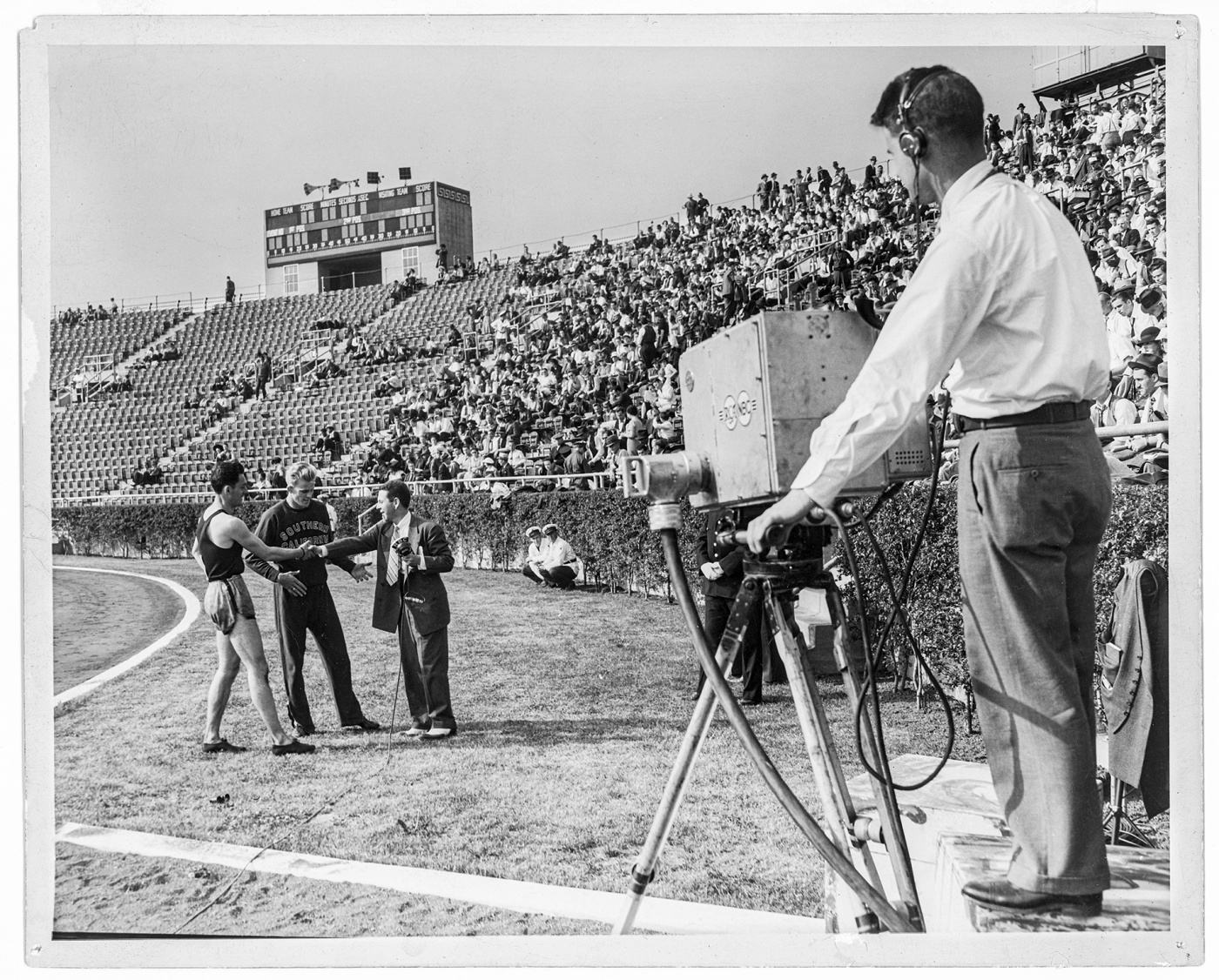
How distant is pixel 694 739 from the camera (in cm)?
278

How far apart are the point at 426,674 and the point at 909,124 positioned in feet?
14.3

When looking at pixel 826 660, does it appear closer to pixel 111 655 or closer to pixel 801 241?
pixel 801 241

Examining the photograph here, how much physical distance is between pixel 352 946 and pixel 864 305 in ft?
8.81

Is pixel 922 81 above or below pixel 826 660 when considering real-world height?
above

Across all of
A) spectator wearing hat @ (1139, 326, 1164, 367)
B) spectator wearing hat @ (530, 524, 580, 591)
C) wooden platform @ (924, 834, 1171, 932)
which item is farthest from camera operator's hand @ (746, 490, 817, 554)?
spectator wearing hat @ (530, 524, 580, 591)

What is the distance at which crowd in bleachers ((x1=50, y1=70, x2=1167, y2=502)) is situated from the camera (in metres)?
5.00

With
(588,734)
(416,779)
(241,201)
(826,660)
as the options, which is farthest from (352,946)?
(826,660)

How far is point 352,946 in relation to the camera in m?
3.39

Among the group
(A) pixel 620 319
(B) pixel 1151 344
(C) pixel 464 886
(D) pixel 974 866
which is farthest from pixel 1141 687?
(A) pixel 620 319

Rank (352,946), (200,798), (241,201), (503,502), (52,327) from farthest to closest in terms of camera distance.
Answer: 1. (503,502)
2. (200,798)
3. (241,201)
4. (52,327)
5. (352,946)

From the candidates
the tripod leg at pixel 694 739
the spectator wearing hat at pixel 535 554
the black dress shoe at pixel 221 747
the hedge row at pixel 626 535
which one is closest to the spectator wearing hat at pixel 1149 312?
the hedge row at pixel 626 535

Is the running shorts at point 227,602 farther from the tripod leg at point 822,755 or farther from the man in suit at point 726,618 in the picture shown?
the tripod leg at point 822,755

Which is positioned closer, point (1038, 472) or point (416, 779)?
point (1038, 472)

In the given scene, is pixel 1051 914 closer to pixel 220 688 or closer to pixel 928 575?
pixel 928 575
